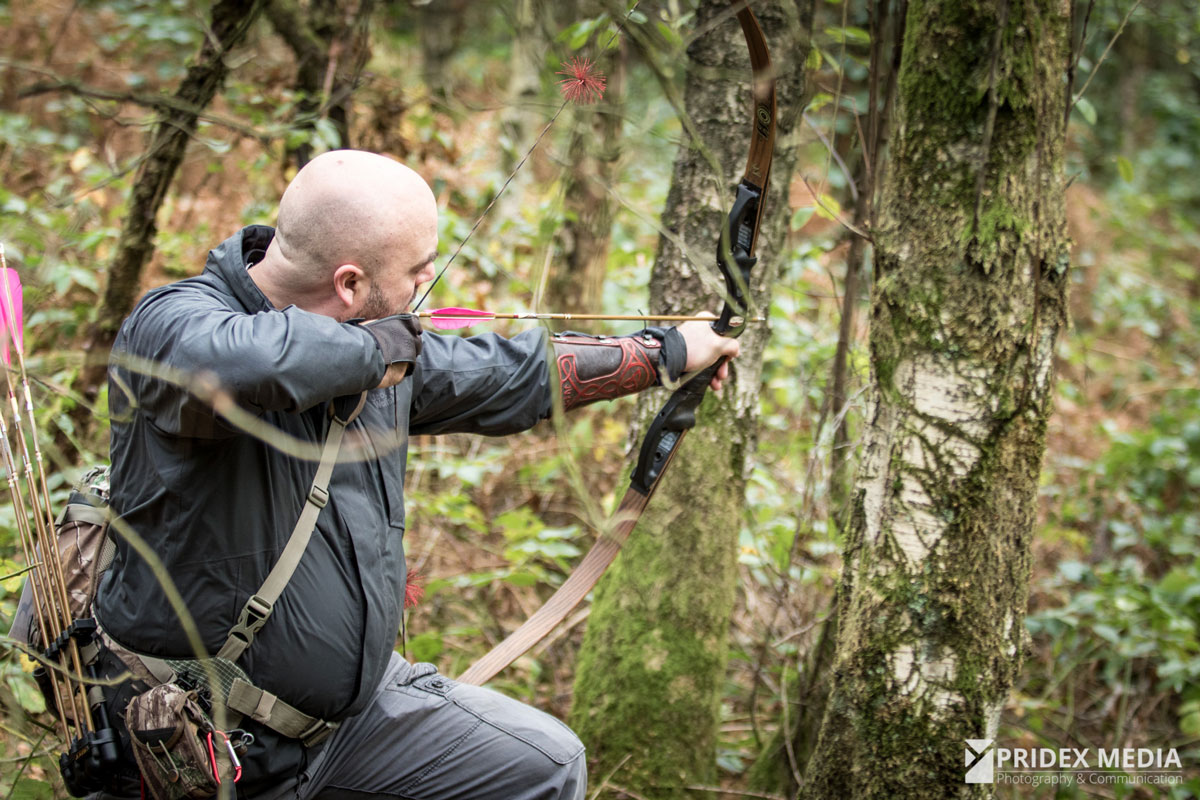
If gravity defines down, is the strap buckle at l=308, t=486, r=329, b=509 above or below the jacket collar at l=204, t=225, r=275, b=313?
below

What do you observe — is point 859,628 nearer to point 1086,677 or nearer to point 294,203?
point 294,203

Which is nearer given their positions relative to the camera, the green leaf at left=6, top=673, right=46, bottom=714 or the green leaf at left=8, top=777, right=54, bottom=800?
the green leaf at left=8, top=777, right=54, bottom=800

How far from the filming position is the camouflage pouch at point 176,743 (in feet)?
5.01

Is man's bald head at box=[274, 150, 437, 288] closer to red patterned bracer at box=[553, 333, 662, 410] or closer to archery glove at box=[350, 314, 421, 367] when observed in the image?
archery glove at box=[350, 314, 421, 367]

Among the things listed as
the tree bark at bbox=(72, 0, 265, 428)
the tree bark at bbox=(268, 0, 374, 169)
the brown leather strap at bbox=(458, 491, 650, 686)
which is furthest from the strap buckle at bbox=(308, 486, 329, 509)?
the tree bark at bbox=(268, 0, 374, 169)

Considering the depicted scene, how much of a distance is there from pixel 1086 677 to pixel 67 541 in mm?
3370

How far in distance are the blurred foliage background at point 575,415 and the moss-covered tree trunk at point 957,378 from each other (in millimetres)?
295

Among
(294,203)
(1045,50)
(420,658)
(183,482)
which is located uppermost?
(1045,50)

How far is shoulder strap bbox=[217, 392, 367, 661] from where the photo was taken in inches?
61.1

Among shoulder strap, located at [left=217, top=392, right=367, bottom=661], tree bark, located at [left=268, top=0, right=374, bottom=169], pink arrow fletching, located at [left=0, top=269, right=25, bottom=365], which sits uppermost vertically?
tree bark, located at [left=268, top=0, right=374, bottom=169]

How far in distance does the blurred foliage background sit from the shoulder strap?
451 mm

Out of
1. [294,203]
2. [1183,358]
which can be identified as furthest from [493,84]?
[294,203]

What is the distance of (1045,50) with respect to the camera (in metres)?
1.83

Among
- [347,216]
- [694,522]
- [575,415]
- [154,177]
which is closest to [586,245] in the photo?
[575,415]
